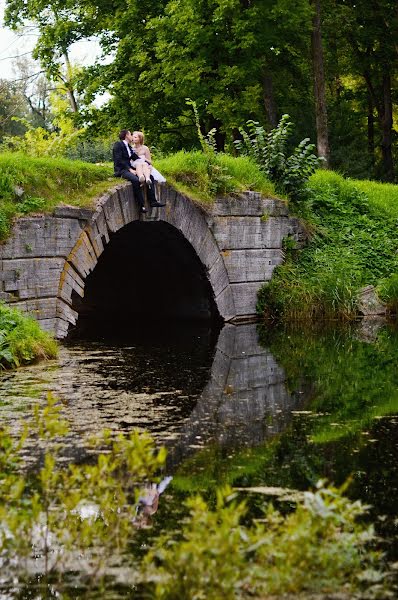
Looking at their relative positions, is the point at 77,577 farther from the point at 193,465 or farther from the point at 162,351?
the point at 162,351

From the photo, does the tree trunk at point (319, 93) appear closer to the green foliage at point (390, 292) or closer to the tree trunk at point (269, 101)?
the tree trunk at point (269, 101)

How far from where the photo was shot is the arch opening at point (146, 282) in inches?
686

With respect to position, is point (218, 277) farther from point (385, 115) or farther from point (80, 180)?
point (385, 115)

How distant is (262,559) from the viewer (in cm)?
439

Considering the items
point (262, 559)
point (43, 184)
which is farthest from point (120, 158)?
point (262, 559)

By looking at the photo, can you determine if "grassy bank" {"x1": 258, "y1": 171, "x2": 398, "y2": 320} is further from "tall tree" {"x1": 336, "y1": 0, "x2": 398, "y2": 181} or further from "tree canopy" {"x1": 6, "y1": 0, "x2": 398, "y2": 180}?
"tall tree" {"x1": 336, "y1": 0, "x2": 398, "y2": 181}

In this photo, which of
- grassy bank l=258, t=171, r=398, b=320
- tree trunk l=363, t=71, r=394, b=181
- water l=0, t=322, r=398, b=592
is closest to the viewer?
water l=0, t=322, r=398, b=592

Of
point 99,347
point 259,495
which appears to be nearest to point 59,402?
point 259,495

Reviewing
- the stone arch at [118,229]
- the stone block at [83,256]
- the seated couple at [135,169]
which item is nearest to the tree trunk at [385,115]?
the stone arch at [118,229]

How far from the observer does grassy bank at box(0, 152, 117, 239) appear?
12.9 metres

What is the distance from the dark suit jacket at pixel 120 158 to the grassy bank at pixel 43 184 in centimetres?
14

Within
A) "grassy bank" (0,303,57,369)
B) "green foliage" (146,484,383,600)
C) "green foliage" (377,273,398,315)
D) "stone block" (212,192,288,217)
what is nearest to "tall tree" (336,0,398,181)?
"green foliage" (377,273,398,315)

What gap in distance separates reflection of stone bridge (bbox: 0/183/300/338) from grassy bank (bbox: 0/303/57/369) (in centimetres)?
79

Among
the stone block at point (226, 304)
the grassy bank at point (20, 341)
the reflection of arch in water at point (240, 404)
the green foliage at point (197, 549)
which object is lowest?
the green foliage at point (197, 549)
